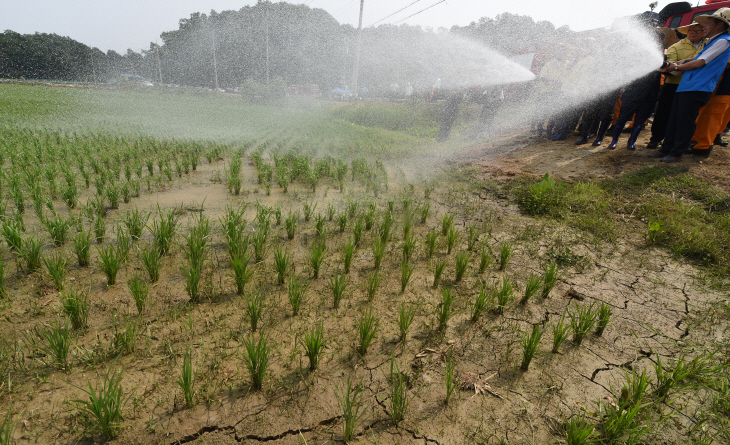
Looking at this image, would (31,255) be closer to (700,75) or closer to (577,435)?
(577,435)

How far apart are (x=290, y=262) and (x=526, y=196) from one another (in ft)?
11.6

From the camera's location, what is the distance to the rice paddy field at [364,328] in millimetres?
1504

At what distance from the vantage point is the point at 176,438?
1407 mm

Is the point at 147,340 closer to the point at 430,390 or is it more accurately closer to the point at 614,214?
the point at 430,390

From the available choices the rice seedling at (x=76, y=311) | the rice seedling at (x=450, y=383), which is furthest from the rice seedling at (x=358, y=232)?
the rice seedling at (x=76, y=311)

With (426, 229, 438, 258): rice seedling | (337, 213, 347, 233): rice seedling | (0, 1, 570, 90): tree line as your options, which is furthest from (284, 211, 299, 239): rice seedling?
(0, 1, 570, 90): tree line

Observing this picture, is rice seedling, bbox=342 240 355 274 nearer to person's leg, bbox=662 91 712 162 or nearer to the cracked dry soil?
the cracked dry soil

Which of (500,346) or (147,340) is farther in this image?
(500,346)

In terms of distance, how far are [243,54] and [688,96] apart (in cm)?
5866

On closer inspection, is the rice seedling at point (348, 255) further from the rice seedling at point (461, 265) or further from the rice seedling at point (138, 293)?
the rice seedling at point (138, 293)

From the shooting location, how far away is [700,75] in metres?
4.48

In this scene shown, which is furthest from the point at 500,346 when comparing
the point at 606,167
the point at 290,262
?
the point at 606,167

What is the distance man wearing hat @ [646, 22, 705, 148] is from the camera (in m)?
4.92

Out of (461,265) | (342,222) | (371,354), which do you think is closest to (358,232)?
(342,222)
